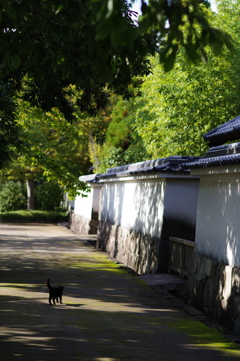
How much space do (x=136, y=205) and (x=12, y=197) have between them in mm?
26160

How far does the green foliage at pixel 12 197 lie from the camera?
4203 centimetres

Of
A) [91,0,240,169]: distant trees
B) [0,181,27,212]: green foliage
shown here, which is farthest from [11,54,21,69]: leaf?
[0,181,27,212]: green foliage

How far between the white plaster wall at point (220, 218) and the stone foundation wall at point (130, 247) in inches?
141

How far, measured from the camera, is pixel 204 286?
1052 centimetres

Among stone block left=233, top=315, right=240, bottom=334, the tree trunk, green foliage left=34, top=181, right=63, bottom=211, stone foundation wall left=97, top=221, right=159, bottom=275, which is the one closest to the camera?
stone block left=233, top=315, right=240, bottom=334

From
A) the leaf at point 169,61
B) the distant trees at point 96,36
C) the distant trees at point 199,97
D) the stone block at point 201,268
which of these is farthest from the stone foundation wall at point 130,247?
the leaf at point 169,61

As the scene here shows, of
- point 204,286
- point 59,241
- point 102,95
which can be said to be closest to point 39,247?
point 59,241

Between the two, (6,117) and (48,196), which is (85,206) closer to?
(48,196)

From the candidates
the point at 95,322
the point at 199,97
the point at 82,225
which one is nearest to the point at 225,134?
the point at 95,322

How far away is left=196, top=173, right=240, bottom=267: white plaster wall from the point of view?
9492mm

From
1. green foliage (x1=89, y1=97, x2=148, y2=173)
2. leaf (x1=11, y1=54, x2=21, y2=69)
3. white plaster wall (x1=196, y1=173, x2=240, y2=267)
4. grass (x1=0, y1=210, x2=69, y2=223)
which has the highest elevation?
green foliage (x1=89, y1=97, x2=148, y2=173)

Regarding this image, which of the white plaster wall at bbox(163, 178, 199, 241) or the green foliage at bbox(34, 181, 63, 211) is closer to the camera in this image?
the white plaster wall at bbox(163, 178, 199, 241)

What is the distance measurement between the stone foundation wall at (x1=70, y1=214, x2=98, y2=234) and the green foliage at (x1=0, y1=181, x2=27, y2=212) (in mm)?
8634

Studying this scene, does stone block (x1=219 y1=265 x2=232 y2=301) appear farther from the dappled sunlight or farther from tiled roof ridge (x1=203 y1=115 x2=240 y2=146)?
the dappled sunlight
